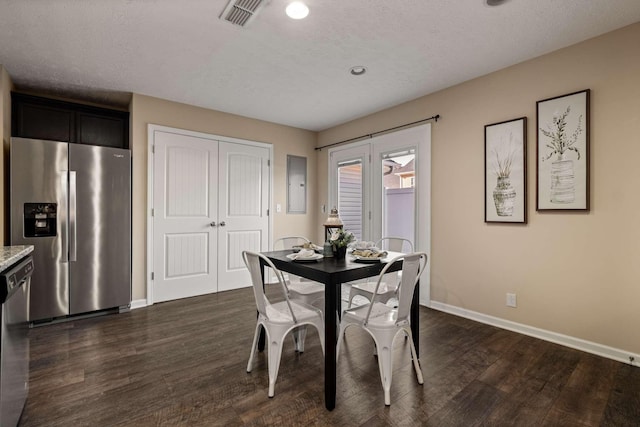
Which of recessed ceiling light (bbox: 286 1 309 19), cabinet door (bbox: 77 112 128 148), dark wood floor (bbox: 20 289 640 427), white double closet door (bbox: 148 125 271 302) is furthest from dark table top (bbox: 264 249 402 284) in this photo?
cabinet door (bbox: 77 112 128 148)

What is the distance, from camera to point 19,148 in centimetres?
295

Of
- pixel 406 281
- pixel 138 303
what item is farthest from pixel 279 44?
pixel 138 303

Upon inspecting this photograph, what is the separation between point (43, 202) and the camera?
3.05 m

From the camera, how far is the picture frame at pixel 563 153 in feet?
8.19

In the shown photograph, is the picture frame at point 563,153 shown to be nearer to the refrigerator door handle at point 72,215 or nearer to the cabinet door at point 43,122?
the refrigerator door handle at point 72,215

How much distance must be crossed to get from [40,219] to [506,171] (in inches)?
183

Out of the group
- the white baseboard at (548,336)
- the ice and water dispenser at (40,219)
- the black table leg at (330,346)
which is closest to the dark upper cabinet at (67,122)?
the ice and water dispenser at (40,219)

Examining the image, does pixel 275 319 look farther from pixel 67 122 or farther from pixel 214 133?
pixel 67 122

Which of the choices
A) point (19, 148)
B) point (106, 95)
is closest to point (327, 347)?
point (19, 148)

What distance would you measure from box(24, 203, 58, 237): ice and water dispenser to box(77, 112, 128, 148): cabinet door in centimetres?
103

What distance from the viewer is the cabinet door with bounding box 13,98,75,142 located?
132 inches

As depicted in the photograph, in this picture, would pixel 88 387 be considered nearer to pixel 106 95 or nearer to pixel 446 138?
pixel 106 95

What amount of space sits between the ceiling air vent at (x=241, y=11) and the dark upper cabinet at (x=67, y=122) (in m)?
2.48

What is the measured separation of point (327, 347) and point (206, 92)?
3.21 meters
